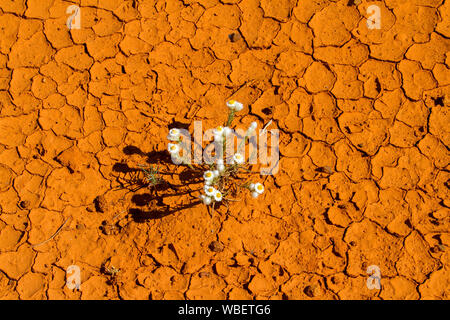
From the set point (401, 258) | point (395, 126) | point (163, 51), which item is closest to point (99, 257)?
point (163, 51)

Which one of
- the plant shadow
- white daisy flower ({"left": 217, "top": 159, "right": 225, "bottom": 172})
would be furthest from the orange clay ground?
white daisy flower ({"left": 217, "top": 159, "right": 225, "bottom": 172})

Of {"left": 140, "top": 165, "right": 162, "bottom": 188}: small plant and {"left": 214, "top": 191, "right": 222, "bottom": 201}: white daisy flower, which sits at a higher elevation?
{"left": 140, "top": 165, "right": 162, "bottom": 188}: small plant

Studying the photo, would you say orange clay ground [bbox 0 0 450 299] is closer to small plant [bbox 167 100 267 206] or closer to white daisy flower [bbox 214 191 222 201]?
small plant [bbox 167 100 267 206]

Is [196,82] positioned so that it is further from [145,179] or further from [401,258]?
[401,258]

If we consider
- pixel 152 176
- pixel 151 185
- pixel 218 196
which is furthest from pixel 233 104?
pixel 151 185

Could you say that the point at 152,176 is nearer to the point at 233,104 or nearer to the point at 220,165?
the point at 220,165

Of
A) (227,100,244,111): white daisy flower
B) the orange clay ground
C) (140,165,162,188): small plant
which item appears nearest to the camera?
(227,100,244,111): white daisy flower
